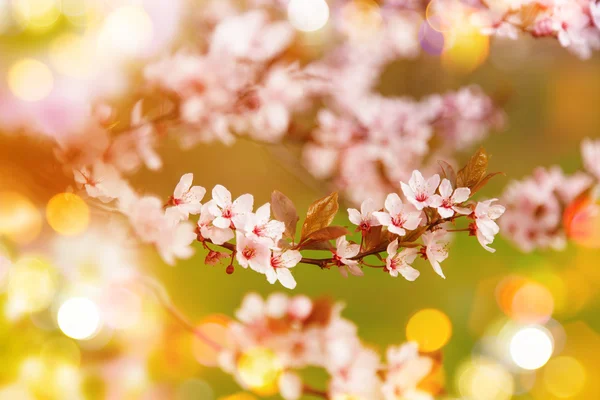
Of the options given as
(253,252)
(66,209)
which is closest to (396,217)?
(253,252)

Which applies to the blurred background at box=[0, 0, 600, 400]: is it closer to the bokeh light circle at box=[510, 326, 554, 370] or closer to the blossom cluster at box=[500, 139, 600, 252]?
the bokeh light circle at box=[510, 326, 554, 370]

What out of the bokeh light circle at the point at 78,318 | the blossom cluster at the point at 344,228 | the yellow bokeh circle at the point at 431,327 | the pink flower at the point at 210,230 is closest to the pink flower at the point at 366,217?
the blossom cluster at the point at 344,228

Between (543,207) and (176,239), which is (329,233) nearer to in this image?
(176,239)

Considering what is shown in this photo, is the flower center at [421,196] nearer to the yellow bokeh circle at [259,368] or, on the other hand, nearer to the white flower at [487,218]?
the white flower at [487,218]

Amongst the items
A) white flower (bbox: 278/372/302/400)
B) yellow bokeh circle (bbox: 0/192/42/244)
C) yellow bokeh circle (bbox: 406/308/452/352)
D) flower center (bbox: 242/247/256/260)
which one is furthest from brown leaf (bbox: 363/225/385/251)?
yellow bokeh circle (bbox: 406/308/452/352)

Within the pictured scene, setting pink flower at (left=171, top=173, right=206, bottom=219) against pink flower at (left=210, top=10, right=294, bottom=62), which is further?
pink flower at (left=210, top=10, right=294, bottom=62)
